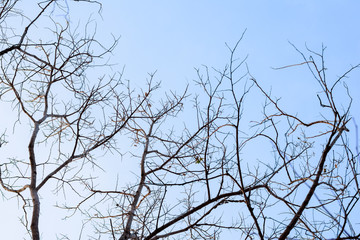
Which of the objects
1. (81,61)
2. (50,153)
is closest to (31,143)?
(50,153)

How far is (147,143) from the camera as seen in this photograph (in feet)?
18.3

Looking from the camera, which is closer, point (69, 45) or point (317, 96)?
point (317, 96)

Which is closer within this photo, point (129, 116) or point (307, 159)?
point (307, 159)

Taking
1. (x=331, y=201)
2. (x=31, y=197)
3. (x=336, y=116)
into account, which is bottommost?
(x=331, y=201)

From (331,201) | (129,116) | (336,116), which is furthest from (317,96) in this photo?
(129,116)

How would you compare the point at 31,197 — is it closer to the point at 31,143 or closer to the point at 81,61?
the point at 31,143

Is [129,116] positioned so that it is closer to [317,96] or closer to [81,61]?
[81,61]

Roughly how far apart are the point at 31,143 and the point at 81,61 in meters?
1.16

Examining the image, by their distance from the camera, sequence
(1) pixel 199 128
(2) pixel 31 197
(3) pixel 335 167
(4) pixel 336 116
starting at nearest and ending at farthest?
(4) pixel 336 116 → (3) pixel 335 167 → (2) pixel 31 197 → (1) pixel 199 128

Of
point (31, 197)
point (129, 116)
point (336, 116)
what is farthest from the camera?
point (129, 116)

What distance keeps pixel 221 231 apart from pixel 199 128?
1.28 metres

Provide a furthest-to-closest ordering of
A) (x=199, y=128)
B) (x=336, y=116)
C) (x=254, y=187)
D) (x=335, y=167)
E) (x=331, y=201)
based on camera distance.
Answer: (x=199, y=128), (x=254, y=187), (x=335, y=167), (x=331, y=201), (x=336, y=116)

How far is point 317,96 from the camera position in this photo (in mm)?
2188

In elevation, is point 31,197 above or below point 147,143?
below
